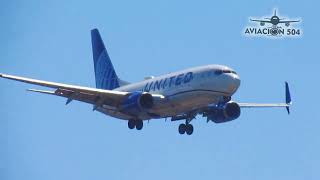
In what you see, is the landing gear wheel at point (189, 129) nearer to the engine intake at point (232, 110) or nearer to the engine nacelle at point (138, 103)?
the engine intake at point (232, 110)

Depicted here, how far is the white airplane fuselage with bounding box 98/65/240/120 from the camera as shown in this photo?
85.1m

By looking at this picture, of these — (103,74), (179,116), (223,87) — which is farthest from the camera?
Answer: (103,74)

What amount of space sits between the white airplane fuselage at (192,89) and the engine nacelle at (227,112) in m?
3.29

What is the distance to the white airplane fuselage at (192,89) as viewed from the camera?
3351 inches

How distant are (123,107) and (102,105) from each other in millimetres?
2617

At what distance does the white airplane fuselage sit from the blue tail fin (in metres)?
13.6

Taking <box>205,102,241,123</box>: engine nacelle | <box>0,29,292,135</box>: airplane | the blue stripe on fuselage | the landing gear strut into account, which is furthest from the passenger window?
the landing gear strut

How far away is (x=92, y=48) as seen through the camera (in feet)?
363

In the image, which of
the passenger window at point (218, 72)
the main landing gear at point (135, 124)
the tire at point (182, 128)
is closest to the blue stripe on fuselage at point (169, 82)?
the passenger window at point (218, 72)

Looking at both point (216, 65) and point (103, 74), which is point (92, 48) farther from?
point (216, 65)

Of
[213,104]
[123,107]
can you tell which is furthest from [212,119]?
[123,107]

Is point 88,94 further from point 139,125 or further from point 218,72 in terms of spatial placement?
point 218,72

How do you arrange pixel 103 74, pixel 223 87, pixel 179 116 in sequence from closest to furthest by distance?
pixel 223 87
pixel 179 116
pixel 103 74

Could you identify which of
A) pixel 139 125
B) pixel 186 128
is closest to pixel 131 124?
pixel 139 125
